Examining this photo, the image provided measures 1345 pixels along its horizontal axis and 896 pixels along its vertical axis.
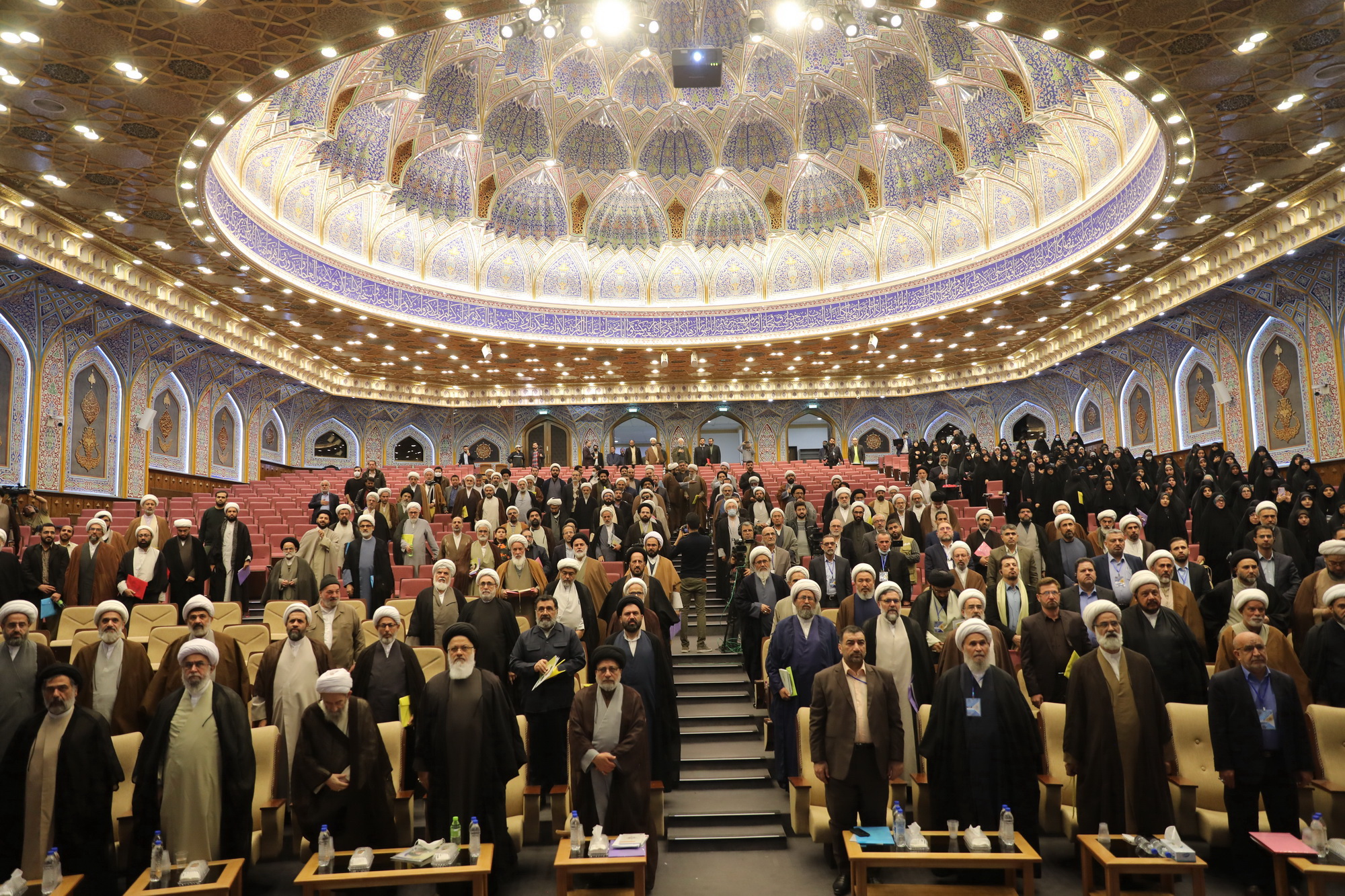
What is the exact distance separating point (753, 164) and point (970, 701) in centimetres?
2150

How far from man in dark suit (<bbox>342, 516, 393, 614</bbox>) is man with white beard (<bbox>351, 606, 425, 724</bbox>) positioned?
8.79 feet

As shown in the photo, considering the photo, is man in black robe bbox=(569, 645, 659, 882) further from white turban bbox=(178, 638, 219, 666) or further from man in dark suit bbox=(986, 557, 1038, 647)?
man in dark suit bbox=(986, 557, 1038, 647)

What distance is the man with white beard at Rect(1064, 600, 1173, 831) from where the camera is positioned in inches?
177

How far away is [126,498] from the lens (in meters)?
15.7

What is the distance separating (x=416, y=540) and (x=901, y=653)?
585 cm

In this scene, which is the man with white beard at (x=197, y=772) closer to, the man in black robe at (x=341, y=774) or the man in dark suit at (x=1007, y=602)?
the man in black robe at (x=341, y=774)

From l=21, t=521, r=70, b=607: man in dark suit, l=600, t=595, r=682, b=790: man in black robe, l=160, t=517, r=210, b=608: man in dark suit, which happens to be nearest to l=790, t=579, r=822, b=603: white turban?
l=600, t=595, r=682, b=790: man in black robe

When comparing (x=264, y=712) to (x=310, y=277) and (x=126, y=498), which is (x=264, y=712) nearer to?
(x=126, y=498)

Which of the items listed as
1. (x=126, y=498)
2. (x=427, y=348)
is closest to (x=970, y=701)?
(x=126, y=498)

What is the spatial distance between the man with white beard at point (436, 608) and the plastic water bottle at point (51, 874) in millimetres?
2871

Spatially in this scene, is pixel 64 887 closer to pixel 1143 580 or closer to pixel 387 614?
pixel 387 614

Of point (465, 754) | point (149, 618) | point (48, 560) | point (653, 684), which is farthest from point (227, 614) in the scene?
point (653, 684)

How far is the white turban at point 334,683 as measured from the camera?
4.48 metres

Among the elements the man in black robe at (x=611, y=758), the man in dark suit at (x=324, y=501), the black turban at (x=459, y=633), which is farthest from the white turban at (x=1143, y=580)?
the man in dark suit at (x=324, y=501)
